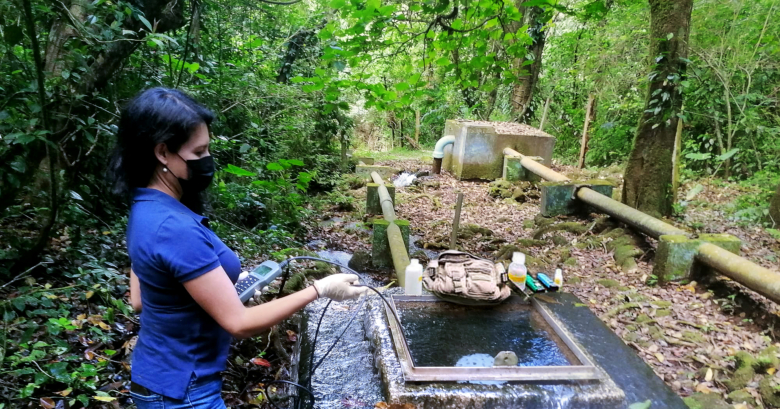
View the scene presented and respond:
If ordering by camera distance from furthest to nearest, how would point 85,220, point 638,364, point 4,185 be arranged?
point 85,220
point 4,185
point 638,364

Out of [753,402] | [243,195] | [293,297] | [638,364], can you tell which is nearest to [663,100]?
A: [753,402]

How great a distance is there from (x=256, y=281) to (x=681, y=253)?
173 inches

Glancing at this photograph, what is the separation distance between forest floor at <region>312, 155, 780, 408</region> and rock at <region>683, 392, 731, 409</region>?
12mm

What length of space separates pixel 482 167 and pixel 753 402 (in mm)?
8766

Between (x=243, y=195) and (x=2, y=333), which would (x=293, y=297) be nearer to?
(x=2, y=333)

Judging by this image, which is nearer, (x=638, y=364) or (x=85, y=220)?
(x=638, y=364)

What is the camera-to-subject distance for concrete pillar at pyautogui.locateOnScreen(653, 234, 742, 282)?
4.45 metres

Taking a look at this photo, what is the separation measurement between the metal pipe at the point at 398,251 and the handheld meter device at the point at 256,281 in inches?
77.3

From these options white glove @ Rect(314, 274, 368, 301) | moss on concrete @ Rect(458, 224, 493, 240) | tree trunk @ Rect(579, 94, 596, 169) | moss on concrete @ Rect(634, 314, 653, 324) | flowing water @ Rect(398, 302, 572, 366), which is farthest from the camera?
tree trunk @ Rect(579, 94, 596, 169)

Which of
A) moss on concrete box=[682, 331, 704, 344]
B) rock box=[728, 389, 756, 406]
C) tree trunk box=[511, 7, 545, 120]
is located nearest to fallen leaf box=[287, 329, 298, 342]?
rock box=[728, 389, 756, 406]

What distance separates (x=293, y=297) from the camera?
4.93ft

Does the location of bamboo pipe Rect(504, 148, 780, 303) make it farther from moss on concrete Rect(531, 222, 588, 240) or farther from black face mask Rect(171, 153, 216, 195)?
black face mask Rect(171, 153, 216, 195)

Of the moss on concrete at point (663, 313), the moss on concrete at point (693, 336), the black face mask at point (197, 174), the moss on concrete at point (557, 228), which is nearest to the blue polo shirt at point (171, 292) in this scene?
the black face mask at point (197, 174)

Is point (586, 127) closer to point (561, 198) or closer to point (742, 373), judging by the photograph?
point (561, 198)
